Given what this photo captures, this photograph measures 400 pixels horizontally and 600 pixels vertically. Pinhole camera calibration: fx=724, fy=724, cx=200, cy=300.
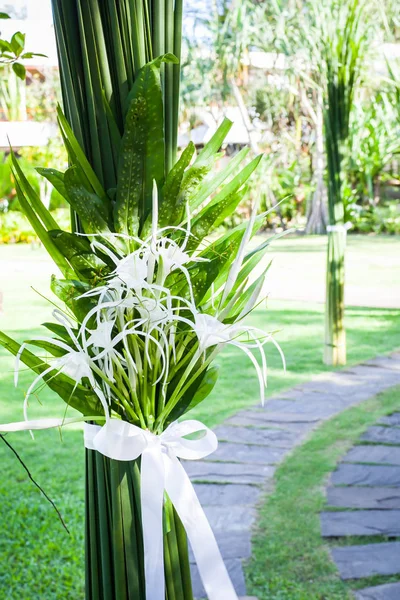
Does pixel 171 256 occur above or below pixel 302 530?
above

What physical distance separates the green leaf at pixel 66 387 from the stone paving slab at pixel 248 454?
2.13 meters

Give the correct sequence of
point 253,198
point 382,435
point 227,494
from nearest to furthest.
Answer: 1. point 227,494
2. point 382,435
3. point 253,198

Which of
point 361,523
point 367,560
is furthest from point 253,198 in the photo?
point 367,560

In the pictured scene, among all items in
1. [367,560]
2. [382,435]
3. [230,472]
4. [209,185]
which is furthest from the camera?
[382,435]

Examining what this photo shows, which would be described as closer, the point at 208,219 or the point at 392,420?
the point at 208,219

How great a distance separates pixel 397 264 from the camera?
7.26 meters

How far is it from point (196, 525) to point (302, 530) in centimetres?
159

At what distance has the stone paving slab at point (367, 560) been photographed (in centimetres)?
195

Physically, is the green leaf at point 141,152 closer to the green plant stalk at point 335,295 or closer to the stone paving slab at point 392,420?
the stone paving slab at point 392,420

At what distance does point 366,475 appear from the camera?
2.61m

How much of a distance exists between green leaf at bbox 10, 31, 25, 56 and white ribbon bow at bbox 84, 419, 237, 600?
59cm

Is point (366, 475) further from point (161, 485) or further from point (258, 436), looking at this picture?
point (161, 485)

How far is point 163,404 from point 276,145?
9795 mm

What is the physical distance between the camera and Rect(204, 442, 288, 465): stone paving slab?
2805mm
